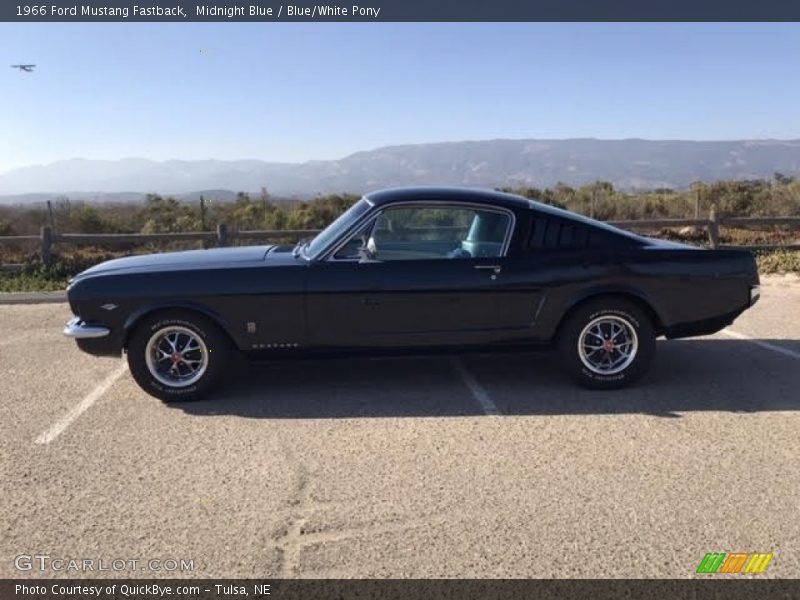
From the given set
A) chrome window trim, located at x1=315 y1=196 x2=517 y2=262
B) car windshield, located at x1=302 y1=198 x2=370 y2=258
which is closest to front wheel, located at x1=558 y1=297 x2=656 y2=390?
chrome window trim, located at x1=315 y1=196 x2=517 y2=262

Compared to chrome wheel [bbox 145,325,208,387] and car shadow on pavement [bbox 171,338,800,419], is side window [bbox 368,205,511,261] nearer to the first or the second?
car shadow on pavement [bbox 171,338,800,419]

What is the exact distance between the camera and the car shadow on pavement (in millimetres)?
4465

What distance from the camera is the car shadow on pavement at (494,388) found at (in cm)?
446

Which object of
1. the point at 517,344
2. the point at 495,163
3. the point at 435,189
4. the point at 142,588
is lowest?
the point at 142,588

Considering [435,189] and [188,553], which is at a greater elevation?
[435,189]

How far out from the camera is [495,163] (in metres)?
85.1

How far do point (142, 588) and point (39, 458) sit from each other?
1654 millimetres

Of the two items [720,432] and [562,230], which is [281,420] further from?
[720,432]

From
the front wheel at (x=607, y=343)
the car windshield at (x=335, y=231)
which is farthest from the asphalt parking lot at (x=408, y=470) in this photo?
the car windshield at (x=335, y=231)

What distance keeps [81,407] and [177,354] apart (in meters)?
0.80

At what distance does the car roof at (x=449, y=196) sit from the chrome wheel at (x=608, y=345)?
3.42 ft

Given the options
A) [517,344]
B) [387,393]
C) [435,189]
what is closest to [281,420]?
[387,393]

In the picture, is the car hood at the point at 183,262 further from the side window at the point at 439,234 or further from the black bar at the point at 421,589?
the black bar at the point at 421,589

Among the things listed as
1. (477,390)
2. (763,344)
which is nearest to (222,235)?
(477,390)
